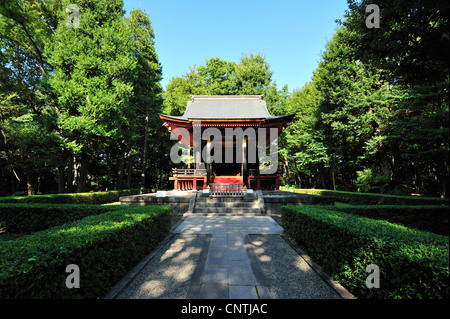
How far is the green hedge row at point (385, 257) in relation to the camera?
1626mm

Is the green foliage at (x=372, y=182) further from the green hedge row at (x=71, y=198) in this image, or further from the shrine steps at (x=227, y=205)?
the green hedge row at (x=71, y=198)

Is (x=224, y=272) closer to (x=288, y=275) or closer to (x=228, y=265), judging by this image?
(x=228, y=265)

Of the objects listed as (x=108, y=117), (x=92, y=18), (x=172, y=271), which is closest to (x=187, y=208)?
(x=172, y=271)

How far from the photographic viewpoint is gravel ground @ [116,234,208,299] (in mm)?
2600

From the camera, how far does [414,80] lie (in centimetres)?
188

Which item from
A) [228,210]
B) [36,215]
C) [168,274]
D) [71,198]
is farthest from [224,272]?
[71,198]

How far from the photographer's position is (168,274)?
10.3 ft

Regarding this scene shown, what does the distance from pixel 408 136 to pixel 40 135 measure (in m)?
15.7

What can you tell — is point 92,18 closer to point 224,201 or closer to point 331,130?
point 224,201

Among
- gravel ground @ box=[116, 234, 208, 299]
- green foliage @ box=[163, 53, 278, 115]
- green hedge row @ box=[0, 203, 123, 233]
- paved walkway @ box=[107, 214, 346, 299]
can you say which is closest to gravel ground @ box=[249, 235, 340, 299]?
paved walkway @ box=[107, 214, 346, 299]

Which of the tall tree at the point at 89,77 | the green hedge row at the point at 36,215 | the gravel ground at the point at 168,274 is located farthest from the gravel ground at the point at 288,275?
the tall tree at the point at 89,77

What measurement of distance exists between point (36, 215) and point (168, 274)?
→ 631cm

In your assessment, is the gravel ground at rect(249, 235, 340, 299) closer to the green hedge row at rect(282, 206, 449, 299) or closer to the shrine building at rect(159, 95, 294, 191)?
the green hedge row at rect(282, 206, 449, 299)

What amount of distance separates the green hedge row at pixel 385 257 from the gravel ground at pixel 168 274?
8.48ft
